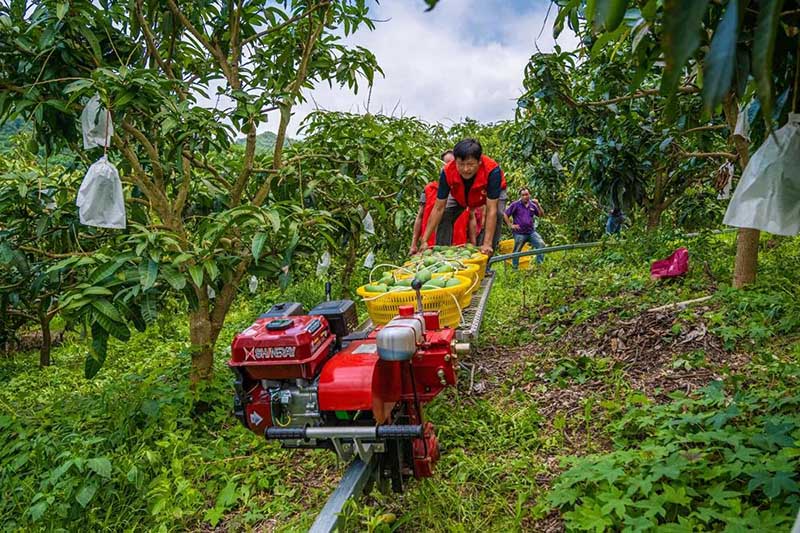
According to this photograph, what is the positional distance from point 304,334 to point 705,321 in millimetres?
2854

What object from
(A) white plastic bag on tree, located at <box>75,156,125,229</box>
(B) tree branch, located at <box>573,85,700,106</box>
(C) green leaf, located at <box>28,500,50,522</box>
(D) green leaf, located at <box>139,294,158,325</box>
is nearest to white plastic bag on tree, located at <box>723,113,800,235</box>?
(B) tree branch, located at <box>573,85,700,106</box>

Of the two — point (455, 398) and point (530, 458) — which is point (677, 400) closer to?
point (530, 458)

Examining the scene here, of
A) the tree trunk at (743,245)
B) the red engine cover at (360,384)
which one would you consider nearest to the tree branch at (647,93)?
the tree trunk at (743,245)

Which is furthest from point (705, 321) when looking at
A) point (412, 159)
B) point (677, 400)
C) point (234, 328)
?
point (234, 328)

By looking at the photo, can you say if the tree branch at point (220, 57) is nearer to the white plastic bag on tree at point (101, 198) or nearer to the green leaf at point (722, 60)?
the white plastic bag on tree at point (101, 198)

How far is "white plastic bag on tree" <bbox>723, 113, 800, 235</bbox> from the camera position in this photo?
1660mm

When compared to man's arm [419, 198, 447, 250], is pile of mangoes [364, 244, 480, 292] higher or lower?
lower

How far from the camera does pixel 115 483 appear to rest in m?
2.71

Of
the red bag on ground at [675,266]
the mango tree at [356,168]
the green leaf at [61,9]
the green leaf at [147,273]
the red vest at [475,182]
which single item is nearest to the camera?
the green leaf at [147,273]

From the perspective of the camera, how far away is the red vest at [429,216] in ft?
15.9

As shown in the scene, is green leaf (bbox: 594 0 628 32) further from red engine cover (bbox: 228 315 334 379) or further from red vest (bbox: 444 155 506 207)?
red vest (bbox: 444 155 506 207)

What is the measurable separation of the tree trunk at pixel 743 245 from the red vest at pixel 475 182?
5.58ft

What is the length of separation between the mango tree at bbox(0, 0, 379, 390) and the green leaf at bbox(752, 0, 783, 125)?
230 cm

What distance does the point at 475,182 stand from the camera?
452cm
